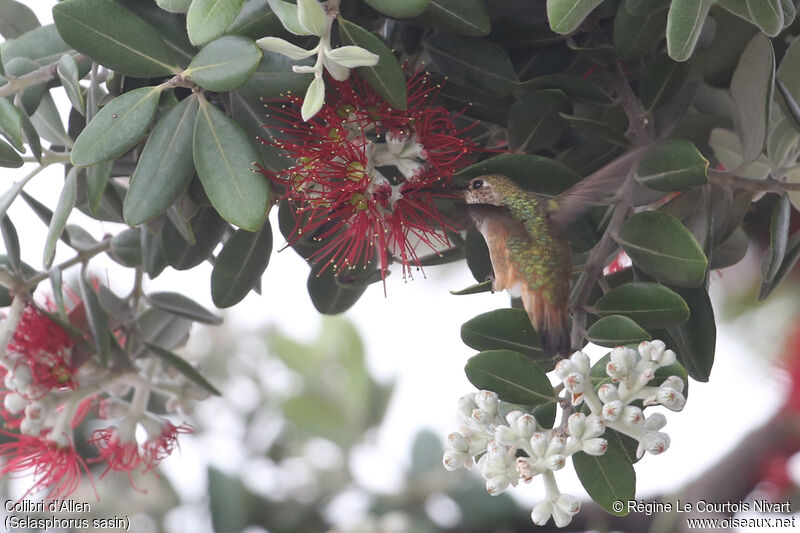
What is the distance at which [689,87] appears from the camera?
0.96 meters

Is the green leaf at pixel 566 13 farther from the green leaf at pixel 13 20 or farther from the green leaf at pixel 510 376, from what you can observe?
the green leaf at pixel 13 20

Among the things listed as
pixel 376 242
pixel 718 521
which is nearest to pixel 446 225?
pixel 376 242

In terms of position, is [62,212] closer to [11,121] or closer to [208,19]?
[11,121]

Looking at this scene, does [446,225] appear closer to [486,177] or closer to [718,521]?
[486,177]

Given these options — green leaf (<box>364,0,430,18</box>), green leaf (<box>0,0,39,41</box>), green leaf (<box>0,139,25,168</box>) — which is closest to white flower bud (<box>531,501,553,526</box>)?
green leaf (<box>364,0,430,18</box>)

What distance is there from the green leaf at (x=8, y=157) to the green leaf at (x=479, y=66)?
17.5 inches

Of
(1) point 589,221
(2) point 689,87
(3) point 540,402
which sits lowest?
(3) point 540,402

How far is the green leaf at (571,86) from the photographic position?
35.0 inches

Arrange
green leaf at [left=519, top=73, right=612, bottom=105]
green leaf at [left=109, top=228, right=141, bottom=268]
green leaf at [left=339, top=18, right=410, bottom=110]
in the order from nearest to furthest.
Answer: green leaf at [left=339, top=18, right=410, bottom=110] < green leaf at [left=519, top=73, right=612, bottom=105] < green leaf at [left=109, top=228, right=141, bottom=268]

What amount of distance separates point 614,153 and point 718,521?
787mm

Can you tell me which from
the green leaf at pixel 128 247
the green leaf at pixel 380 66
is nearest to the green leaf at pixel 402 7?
the green leaf at pixel 380 66

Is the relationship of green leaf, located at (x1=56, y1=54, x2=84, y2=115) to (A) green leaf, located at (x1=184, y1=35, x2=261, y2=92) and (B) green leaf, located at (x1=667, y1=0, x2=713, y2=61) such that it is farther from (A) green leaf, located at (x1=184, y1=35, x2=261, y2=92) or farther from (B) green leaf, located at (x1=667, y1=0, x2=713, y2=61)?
(B) green leaf, located at (x1=667, y1=0, x2=713, y2=61)

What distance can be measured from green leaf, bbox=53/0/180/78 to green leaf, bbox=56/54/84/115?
3 cm

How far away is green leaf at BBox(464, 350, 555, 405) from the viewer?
75 centimetres
